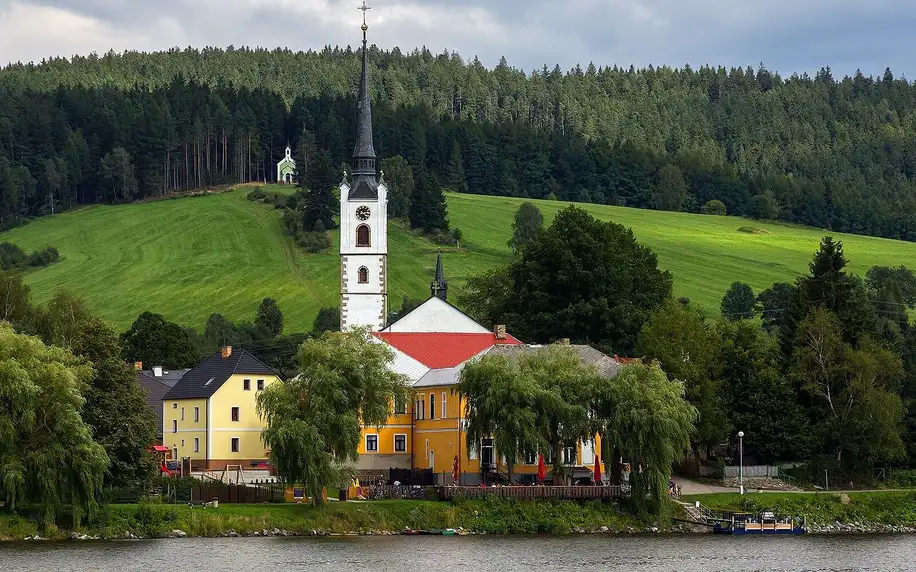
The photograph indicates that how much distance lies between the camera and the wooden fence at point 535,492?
70.6 m

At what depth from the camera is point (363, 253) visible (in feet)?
360

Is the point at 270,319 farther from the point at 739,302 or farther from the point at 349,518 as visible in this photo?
the point at 349,518

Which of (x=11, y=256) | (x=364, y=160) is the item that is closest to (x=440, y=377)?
(x=364, y=160)

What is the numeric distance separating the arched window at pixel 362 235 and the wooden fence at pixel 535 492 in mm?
41121

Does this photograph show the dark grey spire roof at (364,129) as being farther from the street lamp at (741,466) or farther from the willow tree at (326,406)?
the willow tree at (326,406)

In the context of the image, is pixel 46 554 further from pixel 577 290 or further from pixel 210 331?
pixel 210 331

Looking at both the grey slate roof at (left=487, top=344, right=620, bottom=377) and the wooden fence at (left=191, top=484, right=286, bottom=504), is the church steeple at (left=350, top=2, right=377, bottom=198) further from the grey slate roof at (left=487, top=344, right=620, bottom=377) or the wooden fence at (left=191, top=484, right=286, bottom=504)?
the wooden fence at (left=191, top=484, right=286, bottom=504)

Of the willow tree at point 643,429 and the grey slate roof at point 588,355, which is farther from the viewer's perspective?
the grey slate roof at point 588,355

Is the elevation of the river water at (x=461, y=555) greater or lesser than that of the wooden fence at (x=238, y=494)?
lesser

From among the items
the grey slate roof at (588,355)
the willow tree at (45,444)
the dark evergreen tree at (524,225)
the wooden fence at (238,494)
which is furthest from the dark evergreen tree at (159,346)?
the willow tree at (45,444)

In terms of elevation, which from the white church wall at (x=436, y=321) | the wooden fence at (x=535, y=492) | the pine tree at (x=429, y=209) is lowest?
the wooden fence at (x=535, y=492)

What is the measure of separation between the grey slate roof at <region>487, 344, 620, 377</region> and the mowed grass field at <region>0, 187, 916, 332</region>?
199ft

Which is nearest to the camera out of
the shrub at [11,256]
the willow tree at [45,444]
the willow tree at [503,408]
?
the willow tree at [45,444]

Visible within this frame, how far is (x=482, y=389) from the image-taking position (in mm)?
73250
